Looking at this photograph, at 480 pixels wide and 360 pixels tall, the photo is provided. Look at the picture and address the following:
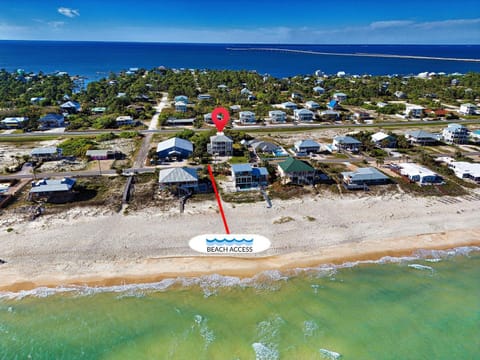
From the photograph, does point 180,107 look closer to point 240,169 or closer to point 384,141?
point 240,169

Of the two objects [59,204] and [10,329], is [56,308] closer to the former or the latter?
[10,329]

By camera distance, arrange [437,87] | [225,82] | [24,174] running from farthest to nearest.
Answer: [225,82] < [437,87] < [24,174]

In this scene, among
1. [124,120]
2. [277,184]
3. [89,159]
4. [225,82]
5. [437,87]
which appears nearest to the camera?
[277,184]

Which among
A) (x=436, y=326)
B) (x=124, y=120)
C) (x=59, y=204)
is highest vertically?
(x=124, y=120)

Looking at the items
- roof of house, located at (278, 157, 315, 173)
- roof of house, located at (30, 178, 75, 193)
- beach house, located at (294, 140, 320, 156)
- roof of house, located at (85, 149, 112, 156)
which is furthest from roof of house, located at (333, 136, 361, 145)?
roof of house, located at (30, 178, 75, 193)

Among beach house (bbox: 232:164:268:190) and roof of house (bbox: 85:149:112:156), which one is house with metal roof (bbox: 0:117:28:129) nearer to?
roof of house (bbox: 85:149:112:156)

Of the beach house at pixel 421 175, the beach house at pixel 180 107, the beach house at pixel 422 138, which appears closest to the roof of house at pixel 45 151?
the beach house at pixel 180 107

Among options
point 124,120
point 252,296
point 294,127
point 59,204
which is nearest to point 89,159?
point 59,204
